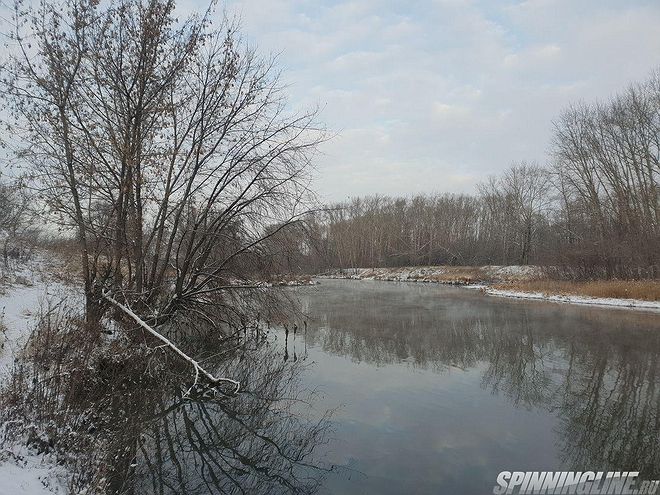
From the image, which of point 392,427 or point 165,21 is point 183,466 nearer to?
point 392,427

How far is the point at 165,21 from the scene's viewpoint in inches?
409

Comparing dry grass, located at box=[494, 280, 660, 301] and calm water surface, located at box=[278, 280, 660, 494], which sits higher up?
dry grass, located at box=[494, 280, 660, 301]

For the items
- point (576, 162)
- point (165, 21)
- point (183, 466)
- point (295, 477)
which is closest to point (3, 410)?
point (183, 466)

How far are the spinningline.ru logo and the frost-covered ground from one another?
4778 millimetres

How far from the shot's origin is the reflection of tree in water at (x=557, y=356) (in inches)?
239

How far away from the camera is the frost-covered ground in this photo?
4.04 meters

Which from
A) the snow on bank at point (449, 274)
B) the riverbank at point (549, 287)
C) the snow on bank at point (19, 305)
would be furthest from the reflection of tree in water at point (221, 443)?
the snow on bank at point (449, 274)

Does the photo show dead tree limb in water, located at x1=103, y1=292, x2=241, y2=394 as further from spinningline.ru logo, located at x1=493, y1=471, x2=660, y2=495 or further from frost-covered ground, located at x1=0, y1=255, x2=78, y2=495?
spinningline.ru logo, located at x1=493, y1=471, x2=660, y2=495

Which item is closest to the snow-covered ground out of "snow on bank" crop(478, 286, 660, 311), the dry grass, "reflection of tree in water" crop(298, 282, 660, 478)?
"reflection of tree in water" crop(298, 282, 660, 478)

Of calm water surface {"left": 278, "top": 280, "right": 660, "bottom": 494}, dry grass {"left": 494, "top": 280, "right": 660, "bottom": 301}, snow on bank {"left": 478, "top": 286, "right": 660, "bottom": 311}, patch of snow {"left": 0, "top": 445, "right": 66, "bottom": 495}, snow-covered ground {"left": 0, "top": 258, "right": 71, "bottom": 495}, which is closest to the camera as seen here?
patch of snow {"left": 0, "top": 445, "right": 66, "bottom": 495}

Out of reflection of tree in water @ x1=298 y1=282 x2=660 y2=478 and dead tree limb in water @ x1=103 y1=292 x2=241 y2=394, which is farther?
dead tree limb in water @ x1=103 y1=292 x2=241 y2=394

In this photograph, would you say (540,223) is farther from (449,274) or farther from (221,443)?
(221,443)

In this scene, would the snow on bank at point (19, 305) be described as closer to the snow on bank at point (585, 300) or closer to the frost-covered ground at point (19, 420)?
the frost-covered ground at point (19, 420)

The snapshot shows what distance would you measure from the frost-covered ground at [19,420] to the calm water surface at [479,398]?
9.76ft
